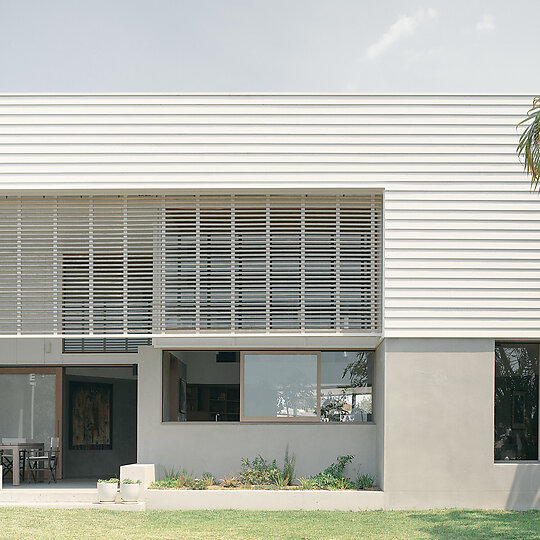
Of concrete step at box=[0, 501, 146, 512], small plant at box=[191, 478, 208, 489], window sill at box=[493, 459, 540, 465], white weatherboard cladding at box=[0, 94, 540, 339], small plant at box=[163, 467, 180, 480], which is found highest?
white weatherboard cladding at box=[0, 94, 540, 339]

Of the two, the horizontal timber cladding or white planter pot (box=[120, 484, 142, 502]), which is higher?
the horizontal timber cladding

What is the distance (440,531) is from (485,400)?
240 cm

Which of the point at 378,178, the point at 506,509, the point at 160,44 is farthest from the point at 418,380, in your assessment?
the point at 160,44

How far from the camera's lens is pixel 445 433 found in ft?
39.7

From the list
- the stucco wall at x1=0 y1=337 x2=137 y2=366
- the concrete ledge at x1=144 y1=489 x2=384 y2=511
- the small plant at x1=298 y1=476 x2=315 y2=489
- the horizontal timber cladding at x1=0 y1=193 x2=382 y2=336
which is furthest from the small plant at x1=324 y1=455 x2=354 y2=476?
the stucco wall at x1=0 y1=337 x2=137 y2=366

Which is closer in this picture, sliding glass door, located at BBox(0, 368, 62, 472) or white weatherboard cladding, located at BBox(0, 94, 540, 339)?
white weatherboard cladding, located at BBox(0, 94, 540, 339)

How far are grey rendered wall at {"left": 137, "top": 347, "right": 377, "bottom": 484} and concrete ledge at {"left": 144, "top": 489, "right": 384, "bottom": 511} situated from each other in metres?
0.94

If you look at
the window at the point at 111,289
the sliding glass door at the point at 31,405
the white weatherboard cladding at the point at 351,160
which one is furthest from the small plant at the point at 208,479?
the sliding glass door at the point at 31,405

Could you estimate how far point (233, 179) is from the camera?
12.5 meters

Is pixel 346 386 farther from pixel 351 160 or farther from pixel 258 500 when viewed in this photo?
pixel 351 160

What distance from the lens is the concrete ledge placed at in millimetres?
12227

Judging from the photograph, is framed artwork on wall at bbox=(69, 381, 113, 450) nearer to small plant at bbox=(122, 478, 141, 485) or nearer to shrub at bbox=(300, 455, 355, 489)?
small plant at bbox=(122, 478, 141, 485)

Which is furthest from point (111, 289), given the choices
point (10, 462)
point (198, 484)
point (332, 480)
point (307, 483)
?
point (10, 462)

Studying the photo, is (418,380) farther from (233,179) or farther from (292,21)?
(292,21)
